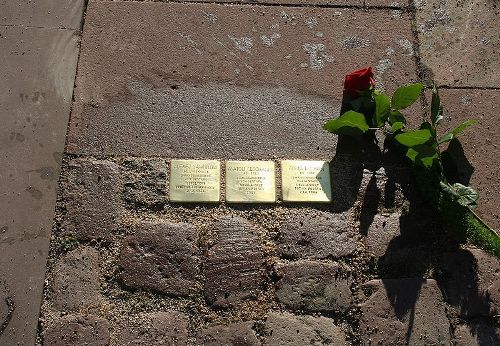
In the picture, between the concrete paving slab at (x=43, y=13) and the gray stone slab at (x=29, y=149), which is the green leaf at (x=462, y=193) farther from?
the concrete paving slab at (x=43, y=13)

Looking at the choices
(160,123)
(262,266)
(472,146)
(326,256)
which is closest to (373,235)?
(326,256)

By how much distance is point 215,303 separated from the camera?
8.13 feet

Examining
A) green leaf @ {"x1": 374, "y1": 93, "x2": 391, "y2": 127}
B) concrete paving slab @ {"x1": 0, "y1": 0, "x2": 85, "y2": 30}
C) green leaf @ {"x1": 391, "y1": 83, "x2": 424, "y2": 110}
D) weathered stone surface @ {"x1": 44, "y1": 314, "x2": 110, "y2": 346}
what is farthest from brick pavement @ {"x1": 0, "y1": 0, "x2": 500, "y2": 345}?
green leaf @ {"x1": 391, "y1": 83, "x2": 424, "y2": 110}

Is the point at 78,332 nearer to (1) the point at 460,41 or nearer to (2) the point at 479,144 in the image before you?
(2) the point at 479,144

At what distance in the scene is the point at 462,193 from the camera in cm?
259

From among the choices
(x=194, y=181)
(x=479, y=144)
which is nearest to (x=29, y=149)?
(x=194, y=181)

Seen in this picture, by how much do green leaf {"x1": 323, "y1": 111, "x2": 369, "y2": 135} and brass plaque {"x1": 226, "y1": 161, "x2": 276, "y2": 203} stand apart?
38cm

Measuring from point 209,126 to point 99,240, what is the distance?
885mm

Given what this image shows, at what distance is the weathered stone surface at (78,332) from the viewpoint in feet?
7.77

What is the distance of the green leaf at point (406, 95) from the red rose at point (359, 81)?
8.3 inches

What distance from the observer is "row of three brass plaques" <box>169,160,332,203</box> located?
8.92 ft

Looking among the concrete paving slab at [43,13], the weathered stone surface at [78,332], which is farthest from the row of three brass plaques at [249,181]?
the concrete paving slab at [43,13]

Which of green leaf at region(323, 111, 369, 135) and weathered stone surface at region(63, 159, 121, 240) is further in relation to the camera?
green leaf at region(323, 111, 369, 135)

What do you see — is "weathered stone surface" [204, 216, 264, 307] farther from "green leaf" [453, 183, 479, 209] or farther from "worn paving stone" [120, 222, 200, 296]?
"green leaf" [453, 183, 479, 209]
